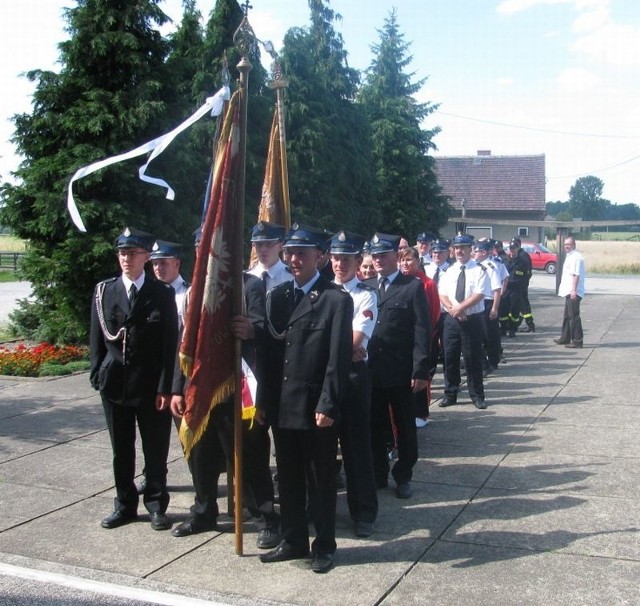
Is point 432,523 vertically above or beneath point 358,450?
beneath

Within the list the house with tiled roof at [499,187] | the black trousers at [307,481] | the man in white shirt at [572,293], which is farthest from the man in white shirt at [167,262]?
the house with tiled roof at [499,187]

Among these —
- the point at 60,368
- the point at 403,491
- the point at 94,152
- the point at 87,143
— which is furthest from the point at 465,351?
the point at 87,143

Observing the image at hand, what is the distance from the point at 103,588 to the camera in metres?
4.70

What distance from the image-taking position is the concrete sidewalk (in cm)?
468

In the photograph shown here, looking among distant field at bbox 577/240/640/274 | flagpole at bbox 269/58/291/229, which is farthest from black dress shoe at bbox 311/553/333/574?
distant field at bbox 577/240/640/274

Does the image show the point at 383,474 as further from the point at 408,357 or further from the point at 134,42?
the point at 134,42

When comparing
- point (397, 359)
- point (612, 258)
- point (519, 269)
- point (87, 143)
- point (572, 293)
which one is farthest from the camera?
point (612, 258)

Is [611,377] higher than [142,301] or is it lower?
lower

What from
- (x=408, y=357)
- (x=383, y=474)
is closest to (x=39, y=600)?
(x=383, y=474)

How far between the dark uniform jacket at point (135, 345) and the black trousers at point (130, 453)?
99 mm

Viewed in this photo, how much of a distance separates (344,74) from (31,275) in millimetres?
10773

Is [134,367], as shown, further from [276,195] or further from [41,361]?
[41,361]

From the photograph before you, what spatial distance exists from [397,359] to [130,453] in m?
2.13

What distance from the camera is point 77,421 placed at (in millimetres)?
8969
